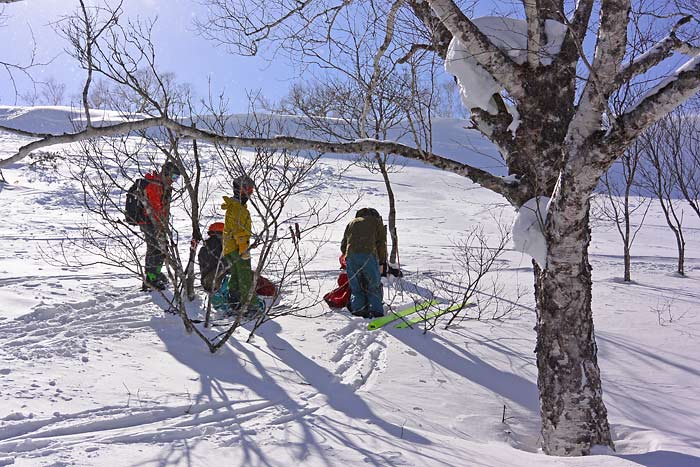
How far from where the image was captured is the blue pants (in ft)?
20.0

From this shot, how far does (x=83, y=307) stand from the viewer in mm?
5781

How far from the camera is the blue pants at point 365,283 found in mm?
6105

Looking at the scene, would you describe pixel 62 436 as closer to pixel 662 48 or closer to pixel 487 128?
pixel 487 128

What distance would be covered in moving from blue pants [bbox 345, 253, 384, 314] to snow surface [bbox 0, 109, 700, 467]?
0.25 meters

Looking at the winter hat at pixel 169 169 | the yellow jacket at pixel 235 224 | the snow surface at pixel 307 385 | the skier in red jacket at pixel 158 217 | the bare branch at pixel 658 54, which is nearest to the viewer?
the snow surface at pixel 307 385

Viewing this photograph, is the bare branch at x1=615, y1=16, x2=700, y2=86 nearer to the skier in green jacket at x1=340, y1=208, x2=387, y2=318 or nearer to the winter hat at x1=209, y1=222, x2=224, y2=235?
the skier in green jacket at x1=340, y1=208, x2=387, y2=318

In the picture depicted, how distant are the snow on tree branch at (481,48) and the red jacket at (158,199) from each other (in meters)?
2.92

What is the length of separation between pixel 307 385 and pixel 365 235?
2444mm

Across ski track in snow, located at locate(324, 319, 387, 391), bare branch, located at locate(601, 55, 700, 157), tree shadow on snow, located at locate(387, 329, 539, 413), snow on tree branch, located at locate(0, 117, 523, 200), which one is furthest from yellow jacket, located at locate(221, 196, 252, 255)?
bare branch, located at locate(601, 55, 700, 157)

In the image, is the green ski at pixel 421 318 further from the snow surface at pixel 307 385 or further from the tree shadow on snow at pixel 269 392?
the tree shadow on snow at pixel 269 392

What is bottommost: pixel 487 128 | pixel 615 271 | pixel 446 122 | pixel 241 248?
pixel 615 271

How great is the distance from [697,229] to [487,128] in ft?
61.3

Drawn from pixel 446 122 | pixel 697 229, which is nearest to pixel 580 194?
pixel 697 229

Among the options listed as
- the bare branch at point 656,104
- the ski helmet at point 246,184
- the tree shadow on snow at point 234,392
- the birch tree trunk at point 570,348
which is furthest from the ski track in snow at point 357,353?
the bare branch at point 656,104
